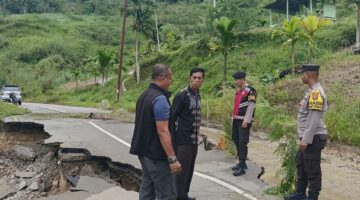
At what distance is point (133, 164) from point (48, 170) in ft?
8.95

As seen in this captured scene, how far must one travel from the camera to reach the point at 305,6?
36.8 m

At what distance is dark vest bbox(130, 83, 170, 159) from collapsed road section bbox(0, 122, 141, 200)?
3929 mm

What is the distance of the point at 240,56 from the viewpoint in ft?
101

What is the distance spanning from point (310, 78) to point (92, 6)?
10423cm

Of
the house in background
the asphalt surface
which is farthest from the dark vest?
the house in background

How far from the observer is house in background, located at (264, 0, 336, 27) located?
33.3 m

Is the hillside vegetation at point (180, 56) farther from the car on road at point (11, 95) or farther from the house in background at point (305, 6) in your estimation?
the car on road at point (11, 95)

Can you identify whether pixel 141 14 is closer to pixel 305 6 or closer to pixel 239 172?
pixel 305 6

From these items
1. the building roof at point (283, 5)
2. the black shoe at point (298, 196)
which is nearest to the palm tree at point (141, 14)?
the building roof at point (283, 5)

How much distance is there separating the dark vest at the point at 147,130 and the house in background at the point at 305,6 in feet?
99.2

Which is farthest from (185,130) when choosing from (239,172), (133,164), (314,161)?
(133,164)

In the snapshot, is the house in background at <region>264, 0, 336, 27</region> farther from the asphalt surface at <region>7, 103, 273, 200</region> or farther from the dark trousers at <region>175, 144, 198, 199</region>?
the dark trousers at <region>175, 144, 198, 199</region>

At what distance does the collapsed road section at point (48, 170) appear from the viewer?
957cm

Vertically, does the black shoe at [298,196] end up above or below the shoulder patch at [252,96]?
below
